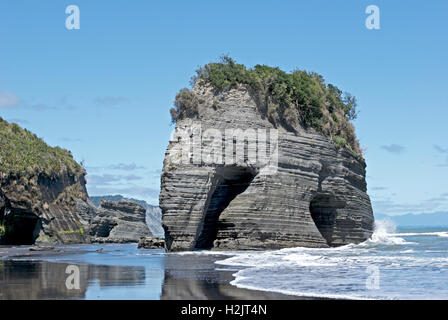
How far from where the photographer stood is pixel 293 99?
39781 millimetres

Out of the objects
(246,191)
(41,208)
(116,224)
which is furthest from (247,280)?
(116,224)

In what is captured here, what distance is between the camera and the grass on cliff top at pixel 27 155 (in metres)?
62.6

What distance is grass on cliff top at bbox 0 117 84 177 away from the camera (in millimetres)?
62562

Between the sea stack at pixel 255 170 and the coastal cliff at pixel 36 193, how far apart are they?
→ 28.9m

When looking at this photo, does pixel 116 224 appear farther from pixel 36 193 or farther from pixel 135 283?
pixel 135 283

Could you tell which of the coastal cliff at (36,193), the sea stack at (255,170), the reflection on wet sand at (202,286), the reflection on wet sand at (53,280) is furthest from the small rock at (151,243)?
the reflection on wet sand at (202,286)

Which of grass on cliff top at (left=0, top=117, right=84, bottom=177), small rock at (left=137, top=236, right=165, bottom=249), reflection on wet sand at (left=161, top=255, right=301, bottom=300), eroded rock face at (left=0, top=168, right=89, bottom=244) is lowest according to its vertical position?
small rock at (left=137, top=236, right=165, bottom=249)

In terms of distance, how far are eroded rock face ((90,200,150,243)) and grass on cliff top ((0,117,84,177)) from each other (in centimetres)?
750

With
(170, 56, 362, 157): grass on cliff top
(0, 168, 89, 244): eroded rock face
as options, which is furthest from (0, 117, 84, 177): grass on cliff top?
(170, 56, 362, 157): grass on cliff top

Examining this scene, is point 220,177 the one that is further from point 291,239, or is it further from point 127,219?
point 127,219

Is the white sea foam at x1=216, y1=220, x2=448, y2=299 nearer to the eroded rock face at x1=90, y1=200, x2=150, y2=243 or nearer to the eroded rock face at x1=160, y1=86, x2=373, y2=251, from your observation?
the eroded rock face at x1=160, y1=86, x2=373, y2=251

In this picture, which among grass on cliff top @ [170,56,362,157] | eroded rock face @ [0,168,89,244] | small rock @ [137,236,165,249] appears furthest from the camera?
eroded rock face @ [0,168,89,244]
